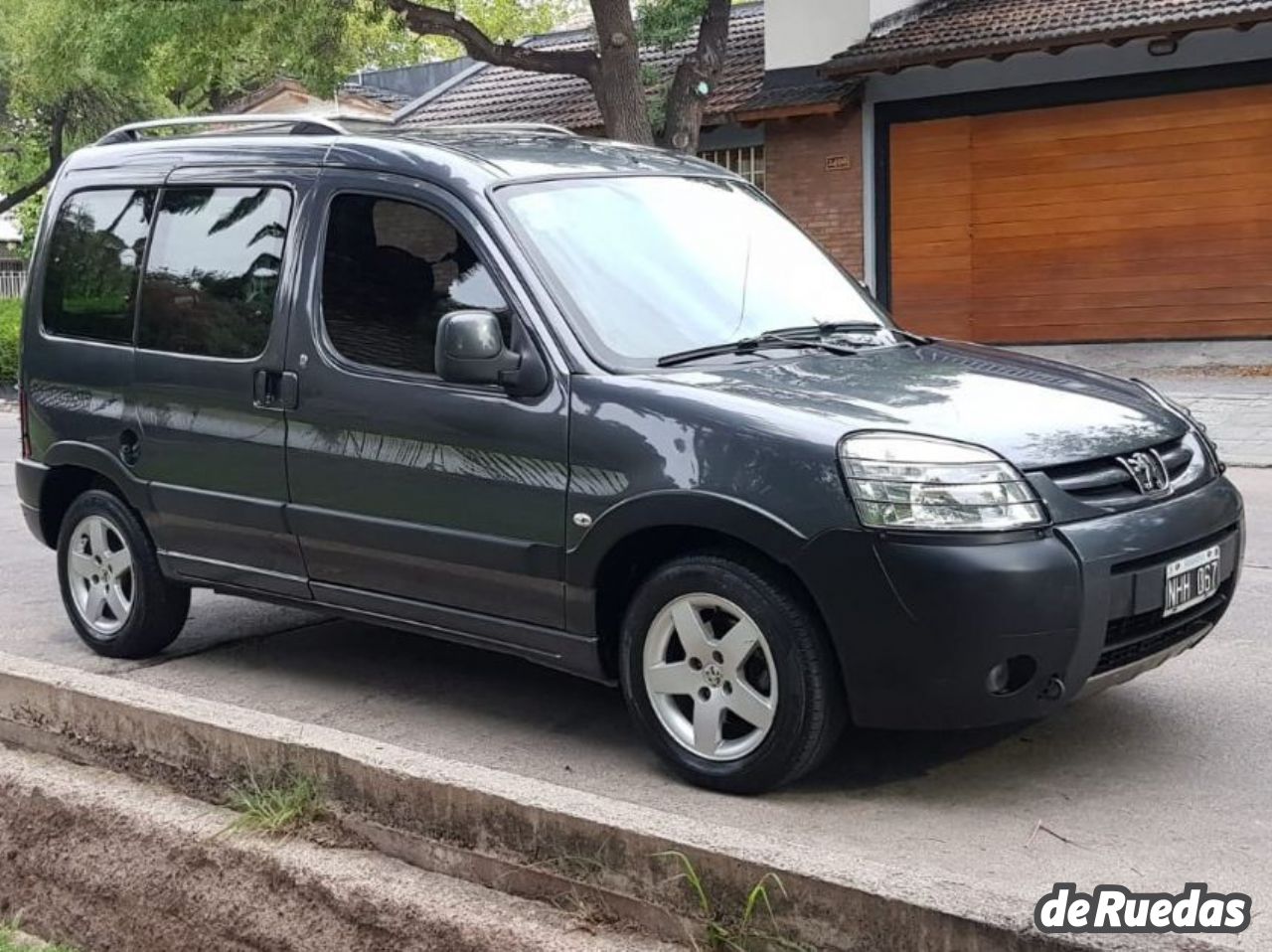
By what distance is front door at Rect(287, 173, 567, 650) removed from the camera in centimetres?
465

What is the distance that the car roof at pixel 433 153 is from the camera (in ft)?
16.8

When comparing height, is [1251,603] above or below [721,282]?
below

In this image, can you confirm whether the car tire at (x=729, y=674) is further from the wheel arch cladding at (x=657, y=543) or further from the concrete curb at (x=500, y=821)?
the concrete curb at (x=500, y=821)

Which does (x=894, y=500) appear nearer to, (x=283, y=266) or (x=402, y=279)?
(x=402, y=279)

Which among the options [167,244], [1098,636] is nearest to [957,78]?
[167,244]

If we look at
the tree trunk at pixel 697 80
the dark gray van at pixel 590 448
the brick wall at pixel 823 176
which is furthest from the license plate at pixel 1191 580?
the brick wall at pixel 823 176

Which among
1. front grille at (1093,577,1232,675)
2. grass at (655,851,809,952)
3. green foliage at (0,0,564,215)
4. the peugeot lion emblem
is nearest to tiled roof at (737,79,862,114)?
green foliage at (0,0,564,215)

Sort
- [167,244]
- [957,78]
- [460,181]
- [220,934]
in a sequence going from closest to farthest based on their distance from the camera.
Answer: [220,934], [460,181], [167,244], [957,78]

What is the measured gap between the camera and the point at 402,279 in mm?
5160

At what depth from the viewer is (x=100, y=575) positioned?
6.20m

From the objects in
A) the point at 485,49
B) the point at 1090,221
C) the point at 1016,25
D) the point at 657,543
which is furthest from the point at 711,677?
the point at 485,49

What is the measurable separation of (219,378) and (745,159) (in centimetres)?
1694

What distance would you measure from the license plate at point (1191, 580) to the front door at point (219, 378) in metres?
2.85

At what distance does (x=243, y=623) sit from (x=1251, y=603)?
4.42 m
